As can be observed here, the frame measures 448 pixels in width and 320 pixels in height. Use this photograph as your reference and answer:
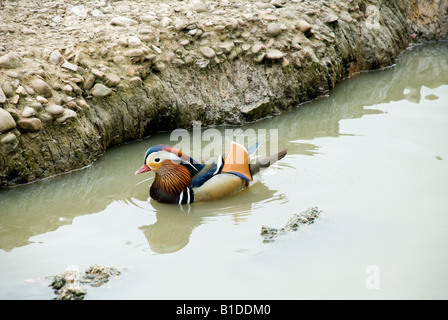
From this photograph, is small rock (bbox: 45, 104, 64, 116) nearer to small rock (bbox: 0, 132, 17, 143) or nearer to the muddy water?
small rock (bbox: 0, 132, 17, 143)

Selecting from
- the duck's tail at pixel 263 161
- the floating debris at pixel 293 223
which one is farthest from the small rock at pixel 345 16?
the floating debris at pixel 293 223

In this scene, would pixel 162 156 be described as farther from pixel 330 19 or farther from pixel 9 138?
pixel 330 19

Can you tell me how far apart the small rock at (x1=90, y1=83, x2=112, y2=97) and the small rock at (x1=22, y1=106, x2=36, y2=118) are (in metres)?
0.91

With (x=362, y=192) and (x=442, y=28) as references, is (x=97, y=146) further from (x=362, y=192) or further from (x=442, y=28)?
(x=442, y=28)

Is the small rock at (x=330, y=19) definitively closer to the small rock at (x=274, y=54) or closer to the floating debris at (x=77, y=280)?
the small rock at (x=274, y=54)

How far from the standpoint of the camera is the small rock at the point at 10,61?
6.93m

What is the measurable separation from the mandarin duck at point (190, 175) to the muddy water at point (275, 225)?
0.13 metres

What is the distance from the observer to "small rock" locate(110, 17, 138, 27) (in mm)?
8148

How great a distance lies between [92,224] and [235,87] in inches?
136

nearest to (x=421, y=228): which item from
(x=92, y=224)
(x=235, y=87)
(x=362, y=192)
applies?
(x=362, y=192)

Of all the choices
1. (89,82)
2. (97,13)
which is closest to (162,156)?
(89,82)

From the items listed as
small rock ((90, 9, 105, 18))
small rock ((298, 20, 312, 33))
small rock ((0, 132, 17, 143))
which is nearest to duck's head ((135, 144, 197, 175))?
small rock ((0, 132, 17, 143))

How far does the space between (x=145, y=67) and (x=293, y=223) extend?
348 centimetres

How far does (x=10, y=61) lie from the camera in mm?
6973
